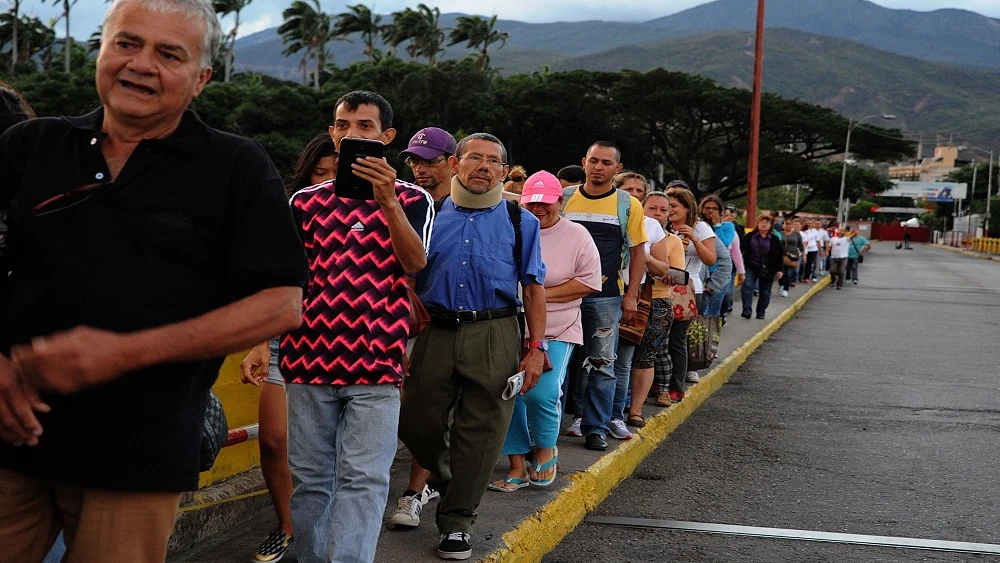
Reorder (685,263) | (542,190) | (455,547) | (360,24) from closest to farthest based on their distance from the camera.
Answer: (455,547)
(542,190)
(685,263)
(360,24)

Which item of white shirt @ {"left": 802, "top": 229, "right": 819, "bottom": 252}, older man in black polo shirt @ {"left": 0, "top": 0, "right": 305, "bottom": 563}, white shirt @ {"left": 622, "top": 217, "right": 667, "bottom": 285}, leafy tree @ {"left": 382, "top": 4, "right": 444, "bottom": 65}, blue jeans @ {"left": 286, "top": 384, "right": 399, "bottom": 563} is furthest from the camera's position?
leafy tree @ {"left": 382, "top": 4, "right": 444, "bottom": 65}

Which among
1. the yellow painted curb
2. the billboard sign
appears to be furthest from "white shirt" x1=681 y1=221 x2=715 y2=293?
the billboard sign

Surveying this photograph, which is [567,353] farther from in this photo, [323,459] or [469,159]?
[323,459]

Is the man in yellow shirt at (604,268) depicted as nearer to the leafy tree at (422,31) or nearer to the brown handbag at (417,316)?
the brown handbag at (417,316)

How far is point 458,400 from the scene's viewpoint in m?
4.82

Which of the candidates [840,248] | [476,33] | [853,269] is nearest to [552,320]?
[840,248]

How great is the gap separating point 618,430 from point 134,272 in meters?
5.37

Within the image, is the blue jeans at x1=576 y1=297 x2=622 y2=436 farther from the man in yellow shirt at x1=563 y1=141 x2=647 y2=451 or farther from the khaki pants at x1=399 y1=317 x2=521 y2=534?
the khaki pants at x1=399 y1=317 x2=521 y2=534

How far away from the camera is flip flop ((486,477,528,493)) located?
573 cm

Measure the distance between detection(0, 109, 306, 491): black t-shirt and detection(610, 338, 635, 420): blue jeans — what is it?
536 cm

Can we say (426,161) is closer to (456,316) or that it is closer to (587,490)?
(456,316)

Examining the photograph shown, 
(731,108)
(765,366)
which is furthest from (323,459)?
(731,108)

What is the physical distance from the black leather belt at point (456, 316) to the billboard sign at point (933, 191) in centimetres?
13067

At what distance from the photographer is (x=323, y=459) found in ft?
13.1
